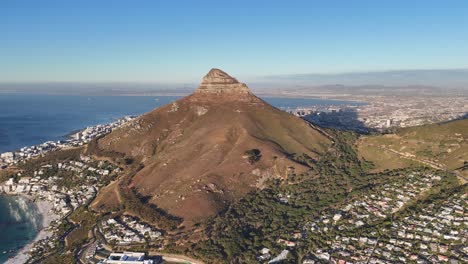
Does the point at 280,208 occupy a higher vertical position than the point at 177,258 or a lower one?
higher

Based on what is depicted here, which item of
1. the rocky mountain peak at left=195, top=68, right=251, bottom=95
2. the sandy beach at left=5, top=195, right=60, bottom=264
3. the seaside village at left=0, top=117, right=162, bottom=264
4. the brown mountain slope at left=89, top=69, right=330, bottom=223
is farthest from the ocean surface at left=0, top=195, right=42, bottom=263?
the rocky mountain peak at left=195, top=68, right=251, bottom=95


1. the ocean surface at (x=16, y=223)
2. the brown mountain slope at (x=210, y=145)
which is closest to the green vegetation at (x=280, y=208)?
the brown mountain slope at (x=210, y=145)

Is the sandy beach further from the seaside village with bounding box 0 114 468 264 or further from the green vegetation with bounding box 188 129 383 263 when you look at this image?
the green vegetation with bounding box 188 129 383 263

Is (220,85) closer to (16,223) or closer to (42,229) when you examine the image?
(42,229)

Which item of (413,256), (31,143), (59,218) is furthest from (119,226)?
(31,143)

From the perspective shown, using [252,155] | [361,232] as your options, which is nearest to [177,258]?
[361,232]
